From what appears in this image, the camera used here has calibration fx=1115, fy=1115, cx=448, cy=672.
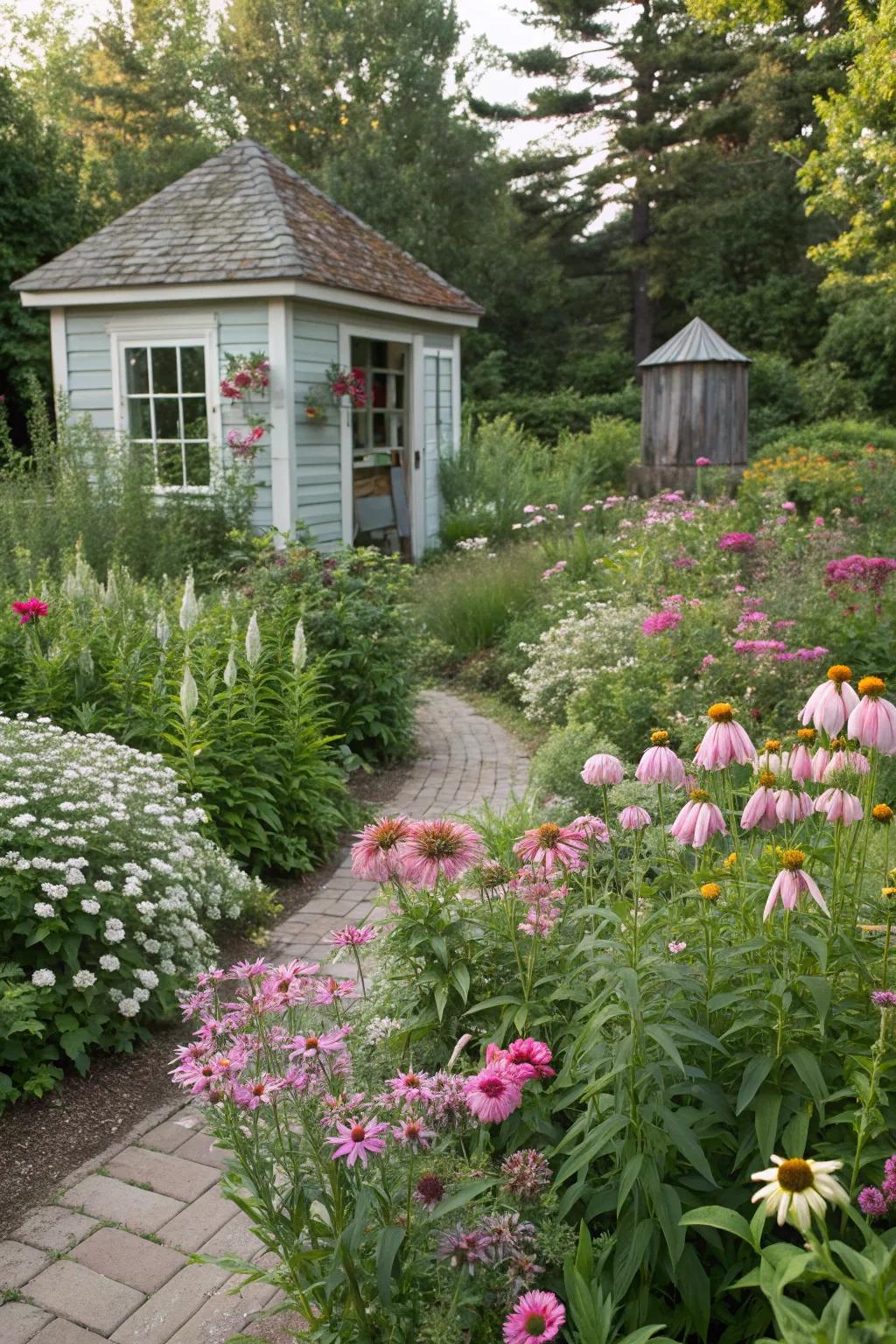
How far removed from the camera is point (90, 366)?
35.1 ft

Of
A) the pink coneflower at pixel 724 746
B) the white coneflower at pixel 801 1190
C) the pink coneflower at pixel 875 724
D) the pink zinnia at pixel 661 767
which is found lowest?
the white coneflower at pixel 801 1190

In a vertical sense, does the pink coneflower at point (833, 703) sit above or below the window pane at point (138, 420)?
below

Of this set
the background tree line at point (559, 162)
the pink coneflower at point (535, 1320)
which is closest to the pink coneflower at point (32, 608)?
the pink coneflower at point (535, 1320)

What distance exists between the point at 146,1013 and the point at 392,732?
10.8 ft

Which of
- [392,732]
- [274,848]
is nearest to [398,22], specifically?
[392,732]

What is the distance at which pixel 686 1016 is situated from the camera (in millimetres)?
2107

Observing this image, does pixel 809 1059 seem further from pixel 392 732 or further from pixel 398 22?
pixel 398 22

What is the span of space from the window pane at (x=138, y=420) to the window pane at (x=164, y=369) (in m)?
0.23

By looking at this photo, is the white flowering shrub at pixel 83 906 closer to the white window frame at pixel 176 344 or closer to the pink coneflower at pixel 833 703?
the pink coneflower at pixel 833 703

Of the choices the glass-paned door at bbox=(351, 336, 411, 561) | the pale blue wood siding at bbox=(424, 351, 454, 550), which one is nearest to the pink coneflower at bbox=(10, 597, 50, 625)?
the glass-paned door at bbox=(351, 336, 411, 561)

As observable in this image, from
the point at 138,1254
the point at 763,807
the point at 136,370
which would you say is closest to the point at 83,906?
the point at 138,1254

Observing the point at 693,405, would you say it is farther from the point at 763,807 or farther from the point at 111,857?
the point at 763,807

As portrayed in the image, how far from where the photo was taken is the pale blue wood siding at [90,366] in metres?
10.6

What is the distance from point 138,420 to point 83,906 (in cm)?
814
